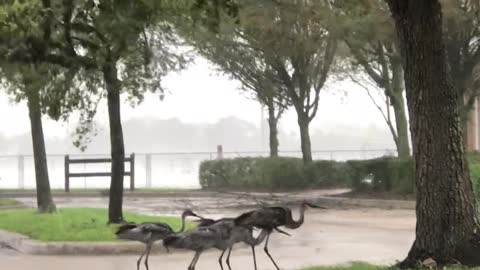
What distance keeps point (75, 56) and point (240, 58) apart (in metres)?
15.3

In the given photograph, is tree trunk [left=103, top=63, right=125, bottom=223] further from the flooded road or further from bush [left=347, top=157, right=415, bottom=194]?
bush [left=347, top=157, right=415, bottom=194]

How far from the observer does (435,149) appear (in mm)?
8133

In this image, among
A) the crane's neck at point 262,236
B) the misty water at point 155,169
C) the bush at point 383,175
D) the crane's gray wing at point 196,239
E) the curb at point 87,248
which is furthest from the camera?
the misty water at point 155,169

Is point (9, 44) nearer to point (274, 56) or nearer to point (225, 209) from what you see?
point (225, 209)

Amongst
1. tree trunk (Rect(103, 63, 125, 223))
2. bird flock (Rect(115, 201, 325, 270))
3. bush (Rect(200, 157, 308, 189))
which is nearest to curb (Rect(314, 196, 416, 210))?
bush (Rect(200, 157, 308, 189))

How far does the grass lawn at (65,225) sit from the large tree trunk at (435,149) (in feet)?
20.5

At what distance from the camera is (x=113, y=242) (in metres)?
12.4

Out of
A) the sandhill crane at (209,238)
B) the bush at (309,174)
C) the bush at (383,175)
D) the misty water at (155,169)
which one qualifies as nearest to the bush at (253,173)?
the bush at (309,174)

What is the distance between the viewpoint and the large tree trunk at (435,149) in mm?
8055

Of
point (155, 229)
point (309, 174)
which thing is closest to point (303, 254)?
point (155, 229)

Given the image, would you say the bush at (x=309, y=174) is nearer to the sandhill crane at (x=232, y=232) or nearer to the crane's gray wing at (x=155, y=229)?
the sandhill crane at (x=232, y=232)

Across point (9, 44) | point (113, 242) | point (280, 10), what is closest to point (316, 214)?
point (280, 10)

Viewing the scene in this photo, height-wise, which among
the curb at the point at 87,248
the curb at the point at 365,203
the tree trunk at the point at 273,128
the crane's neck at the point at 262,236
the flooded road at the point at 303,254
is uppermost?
the tree trunk at the point at 273,128

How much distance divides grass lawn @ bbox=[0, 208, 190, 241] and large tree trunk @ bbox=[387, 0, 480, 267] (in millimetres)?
6243
